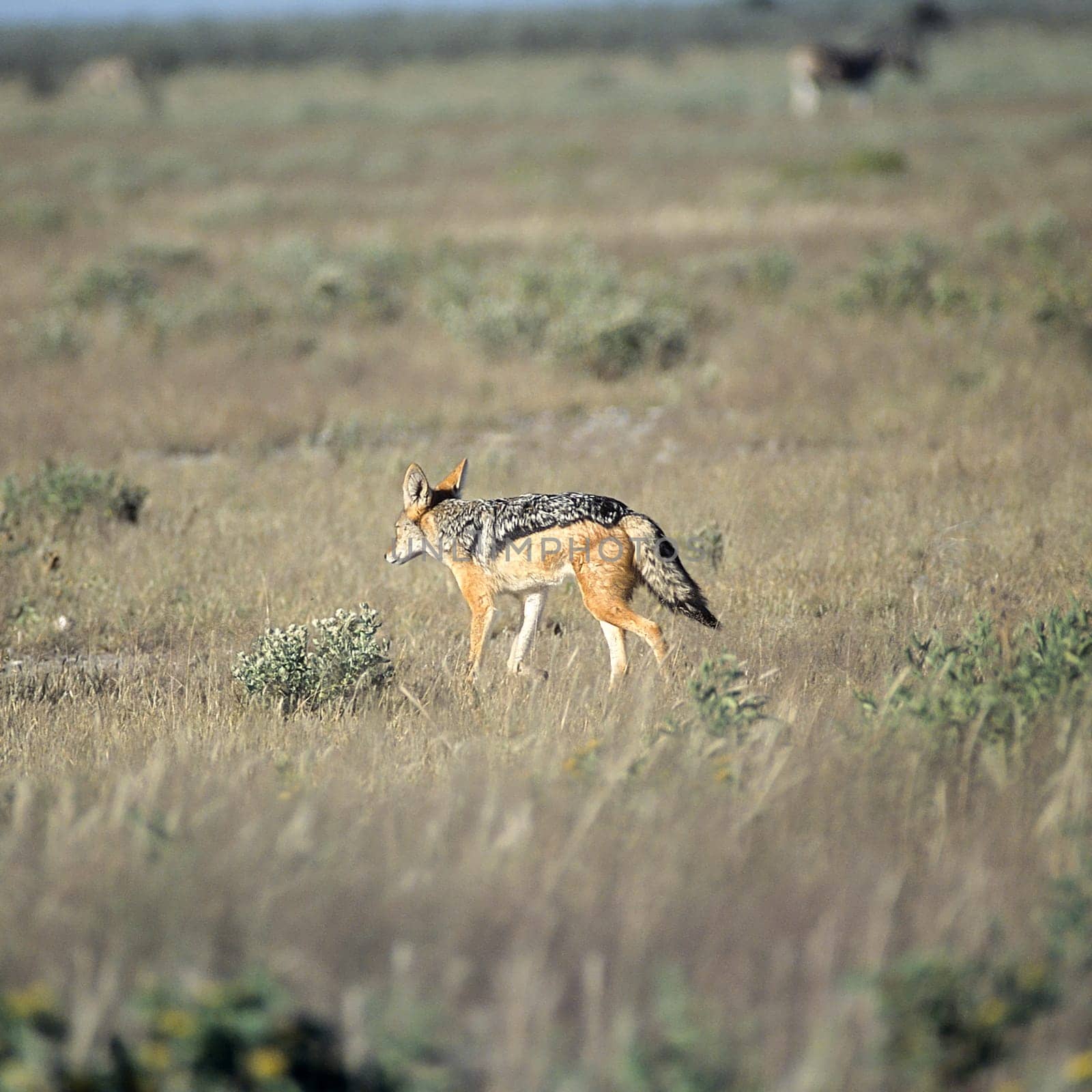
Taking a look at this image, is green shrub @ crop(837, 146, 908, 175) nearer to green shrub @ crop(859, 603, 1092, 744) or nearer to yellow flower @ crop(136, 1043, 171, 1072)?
green shrub @ crop(859, 603, 1092, 744)

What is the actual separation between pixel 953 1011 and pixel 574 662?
3958 millimetres

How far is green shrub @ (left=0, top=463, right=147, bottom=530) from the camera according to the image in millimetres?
9438

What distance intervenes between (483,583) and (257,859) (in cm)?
345

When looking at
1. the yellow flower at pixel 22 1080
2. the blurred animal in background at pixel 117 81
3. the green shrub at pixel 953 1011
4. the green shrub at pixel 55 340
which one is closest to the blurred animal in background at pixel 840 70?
the blurred animal in background at pixel 117 81

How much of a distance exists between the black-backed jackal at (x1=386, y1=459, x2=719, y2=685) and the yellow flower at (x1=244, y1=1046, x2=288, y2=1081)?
366 cm

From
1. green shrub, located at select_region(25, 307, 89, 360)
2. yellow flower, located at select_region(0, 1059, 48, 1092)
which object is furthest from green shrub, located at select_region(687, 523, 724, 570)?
green shrub, located at select_region(25, 307, 89, 360)

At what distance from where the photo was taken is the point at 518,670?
255 inches

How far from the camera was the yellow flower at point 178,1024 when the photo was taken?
8.49 feet

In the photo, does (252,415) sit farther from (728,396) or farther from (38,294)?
(38,294)

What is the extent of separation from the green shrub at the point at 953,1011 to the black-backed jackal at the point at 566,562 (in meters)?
3.32

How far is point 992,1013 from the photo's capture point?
276cm

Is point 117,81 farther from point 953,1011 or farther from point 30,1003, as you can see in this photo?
point 953,1011

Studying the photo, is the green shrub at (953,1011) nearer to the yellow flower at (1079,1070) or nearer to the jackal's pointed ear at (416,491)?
the yellow flower at (1079,1070)

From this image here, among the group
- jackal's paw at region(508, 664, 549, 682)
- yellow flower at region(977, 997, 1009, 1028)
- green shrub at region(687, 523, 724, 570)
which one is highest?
yellow flower at region(977, 997, 1009, 1028)
